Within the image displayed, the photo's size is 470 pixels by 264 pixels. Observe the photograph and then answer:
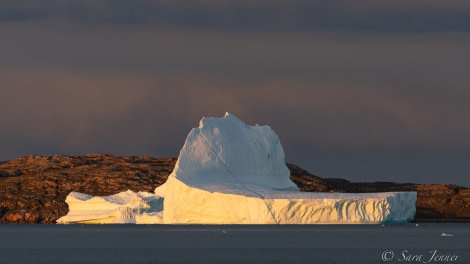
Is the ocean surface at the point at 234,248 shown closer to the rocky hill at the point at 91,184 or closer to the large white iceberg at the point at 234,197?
the large white iceberg at the point at 234,197

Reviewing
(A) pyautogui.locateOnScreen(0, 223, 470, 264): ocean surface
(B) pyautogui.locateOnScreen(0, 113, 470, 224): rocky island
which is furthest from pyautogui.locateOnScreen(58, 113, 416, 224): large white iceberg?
(A) pyautogui.locateOnScreen(0, 223, 470, 264): ocean surface

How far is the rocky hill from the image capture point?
125562mm

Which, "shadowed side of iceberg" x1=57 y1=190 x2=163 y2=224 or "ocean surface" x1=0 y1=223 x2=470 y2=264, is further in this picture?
"shadowed side of iceberg" x1=57 y1=190 x2=163 y2=224

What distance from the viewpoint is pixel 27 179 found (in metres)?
136

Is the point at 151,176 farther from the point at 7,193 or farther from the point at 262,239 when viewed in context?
the point at 262,239

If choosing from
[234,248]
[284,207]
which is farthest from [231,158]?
[234,248]

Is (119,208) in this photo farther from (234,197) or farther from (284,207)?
(284,207)

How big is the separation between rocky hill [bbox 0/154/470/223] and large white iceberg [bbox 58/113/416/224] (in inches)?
1108

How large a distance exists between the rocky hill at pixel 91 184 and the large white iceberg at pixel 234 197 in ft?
92.3

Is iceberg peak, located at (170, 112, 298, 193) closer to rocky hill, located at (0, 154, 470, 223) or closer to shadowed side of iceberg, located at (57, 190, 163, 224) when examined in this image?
shadowed side of iceberg, located at (57, 190, 163, 224)

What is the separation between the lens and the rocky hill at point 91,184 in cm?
12556

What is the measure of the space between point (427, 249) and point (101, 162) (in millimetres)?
90669
